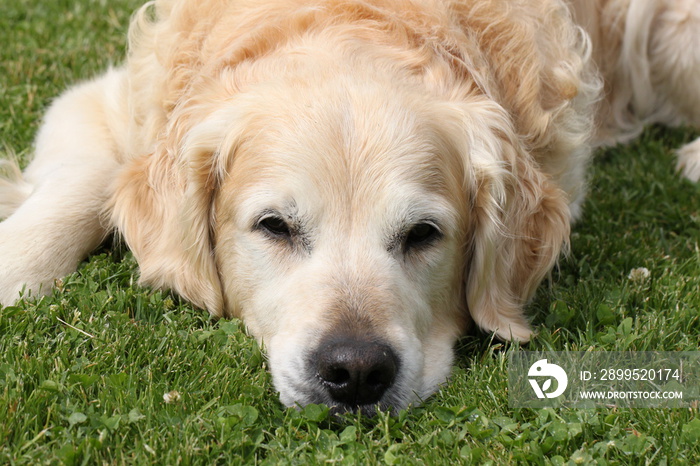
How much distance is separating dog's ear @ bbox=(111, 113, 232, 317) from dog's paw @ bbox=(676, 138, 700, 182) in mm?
3194

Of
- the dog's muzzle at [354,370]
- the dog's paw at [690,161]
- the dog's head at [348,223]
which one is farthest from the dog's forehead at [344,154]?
the dog's paw at [690,161]

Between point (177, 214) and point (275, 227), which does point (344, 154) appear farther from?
point (177, 214)

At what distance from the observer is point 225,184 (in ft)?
11.9

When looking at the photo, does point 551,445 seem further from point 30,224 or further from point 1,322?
point 30,224

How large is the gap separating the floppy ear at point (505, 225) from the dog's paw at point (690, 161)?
1.86 metres

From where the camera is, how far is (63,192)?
4035mm

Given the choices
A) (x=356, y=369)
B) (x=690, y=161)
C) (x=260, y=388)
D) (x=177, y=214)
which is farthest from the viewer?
(x=690, y=161)

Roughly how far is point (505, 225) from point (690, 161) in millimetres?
2306

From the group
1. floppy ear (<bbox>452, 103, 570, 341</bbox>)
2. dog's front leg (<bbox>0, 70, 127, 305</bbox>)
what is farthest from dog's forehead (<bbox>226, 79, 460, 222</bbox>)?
dog's front leg (<bbox>0, 70, 127, 305</bbox>)

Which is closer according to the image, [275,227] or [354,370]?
[354,370]

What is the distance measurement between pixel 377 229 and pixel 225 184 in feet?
2.42

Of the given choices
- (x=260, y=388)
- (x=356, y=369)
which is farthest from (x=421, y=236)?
(x=260, y=388)

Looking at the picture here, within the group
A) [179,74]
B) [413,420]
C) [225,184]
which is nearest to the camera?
[413,420]

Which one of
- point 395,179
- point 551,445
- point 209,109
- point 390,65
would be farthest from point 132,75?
point 551,445
